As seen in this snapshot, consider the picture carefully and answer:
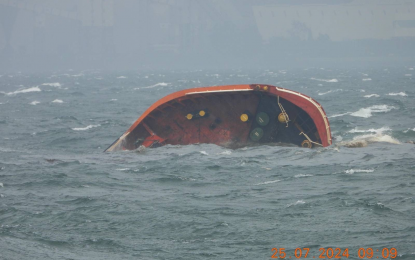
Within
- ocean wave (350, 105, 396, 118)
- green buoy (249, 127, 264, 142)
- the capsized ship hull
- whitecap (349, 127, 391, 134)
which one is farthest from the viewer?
ocean wave (350, 105, 396, 118)

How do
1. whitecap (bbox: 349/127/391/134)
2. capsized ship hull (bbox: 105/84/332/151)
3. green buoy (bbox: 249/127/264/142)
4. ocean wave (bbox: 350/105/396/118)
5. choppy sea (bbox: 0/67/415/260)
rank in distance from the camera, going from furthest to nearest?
ocean wave (bbox: 350/105/396/118) < whitecap (bbox: 349/127/391/134) < green buoy (bbox: 249/127/264/142) < capsized ship hull (bbox: 105/84/332/151) < choppy sea (bbox: 0/67/415/260)

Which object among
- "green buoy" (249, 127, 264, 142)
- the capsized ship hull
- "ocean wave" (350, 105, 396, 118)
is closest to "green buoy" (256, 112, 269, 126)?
the capsized ship hull

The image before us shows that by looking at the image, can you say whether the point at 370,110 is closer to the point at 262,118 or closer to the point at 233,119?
the point at 262,118

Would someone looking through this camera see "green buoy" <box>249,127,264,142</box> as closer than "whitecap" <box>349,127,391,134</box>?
Yes

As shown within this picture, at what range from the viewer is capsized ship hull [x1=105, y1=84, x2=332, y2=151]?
98.1 ft

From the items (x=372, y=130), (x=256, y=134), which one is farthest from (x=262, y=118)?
(x=372, y=130)

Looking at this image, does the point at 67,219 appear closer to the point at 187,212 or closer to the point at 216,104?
the point at 187,212

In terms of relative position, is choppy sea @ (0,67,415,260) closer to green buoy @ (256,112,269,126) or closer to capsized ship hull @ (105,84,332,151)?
capsized ship hull @ (105,84,332,151)

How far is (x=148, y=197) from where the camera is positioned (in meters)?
21.1

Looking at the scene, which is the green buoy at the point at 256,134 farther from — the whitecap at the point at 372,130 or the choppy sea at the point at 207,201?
the whitecap at the point at 372,130

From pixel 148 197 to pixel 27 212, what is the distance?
4310mm

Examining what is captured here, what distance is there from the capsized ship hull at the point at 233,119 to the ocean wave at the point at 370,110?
61.1 feet

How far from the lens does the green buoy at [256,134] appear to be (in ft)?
103

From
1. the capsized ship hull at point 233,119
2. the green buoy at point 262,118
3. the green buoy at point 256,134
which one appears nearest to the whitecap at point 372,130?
the capsized ship hull at point 233,119
